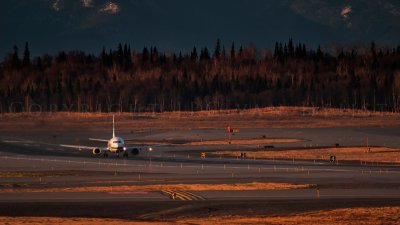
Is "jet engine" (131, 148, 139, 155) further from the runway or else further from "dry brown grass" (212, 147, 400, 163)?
"dry brown grass" (212, 147, 400, 163)

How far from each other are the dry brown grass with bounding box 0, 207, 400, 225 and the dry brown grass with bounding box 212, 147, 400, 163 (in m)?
50.5

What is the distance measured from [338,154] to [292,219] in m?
65.0

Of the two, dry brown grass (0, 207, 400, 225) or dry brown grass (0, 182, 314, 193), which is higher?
dry brown grass (0, 182, 314, 193)

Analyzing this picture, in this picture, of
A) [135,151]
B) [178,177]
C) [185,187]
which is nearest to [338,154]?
[135,151]

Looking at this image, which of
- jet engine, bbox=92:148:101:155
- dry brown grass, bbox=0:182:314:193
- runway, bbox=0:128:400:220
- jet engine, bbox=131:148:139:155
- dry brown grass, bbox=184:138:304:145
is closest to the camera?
runway, bbox=0:128:400:220

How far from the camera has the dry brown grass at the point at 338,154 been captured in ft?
373

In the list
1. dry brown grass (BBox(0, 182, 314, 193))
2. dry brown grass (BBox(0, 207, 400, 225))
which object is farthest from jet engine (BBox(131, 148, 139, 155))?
dry brown grass (BBox(0, 207, 400, 225))

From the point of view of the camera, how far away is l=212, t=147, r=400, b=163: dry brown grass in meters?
114

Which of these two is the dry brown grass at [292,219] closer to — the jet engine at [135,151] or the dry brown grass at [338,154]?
the dry brown grass at [338,154]

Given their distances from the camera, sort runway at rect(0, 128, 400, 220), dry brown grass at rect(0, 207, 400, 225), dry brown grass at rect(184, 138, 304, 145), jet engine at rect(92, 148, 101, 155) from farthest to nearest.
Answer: dry brown grass at rect(184, 138, 304, 145) < jet engine at rect(92, 148, 101, 155) < runway at rect(0, 128, 400, 220) < dry brown grass at rect(0, 207, 400, 225)

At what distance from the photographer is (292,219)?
57938 millimetres

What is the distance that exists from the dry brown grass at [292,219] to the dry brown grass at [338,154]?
5053 centimetres

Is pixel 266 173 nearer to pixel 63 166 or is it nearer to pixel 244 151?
pixel 63 166

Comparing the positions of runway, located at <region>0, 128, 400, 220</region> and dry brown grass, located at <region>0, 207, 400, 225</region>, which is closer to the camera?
dry brown grass, located at <region>0, 207, 400, 225</region>
